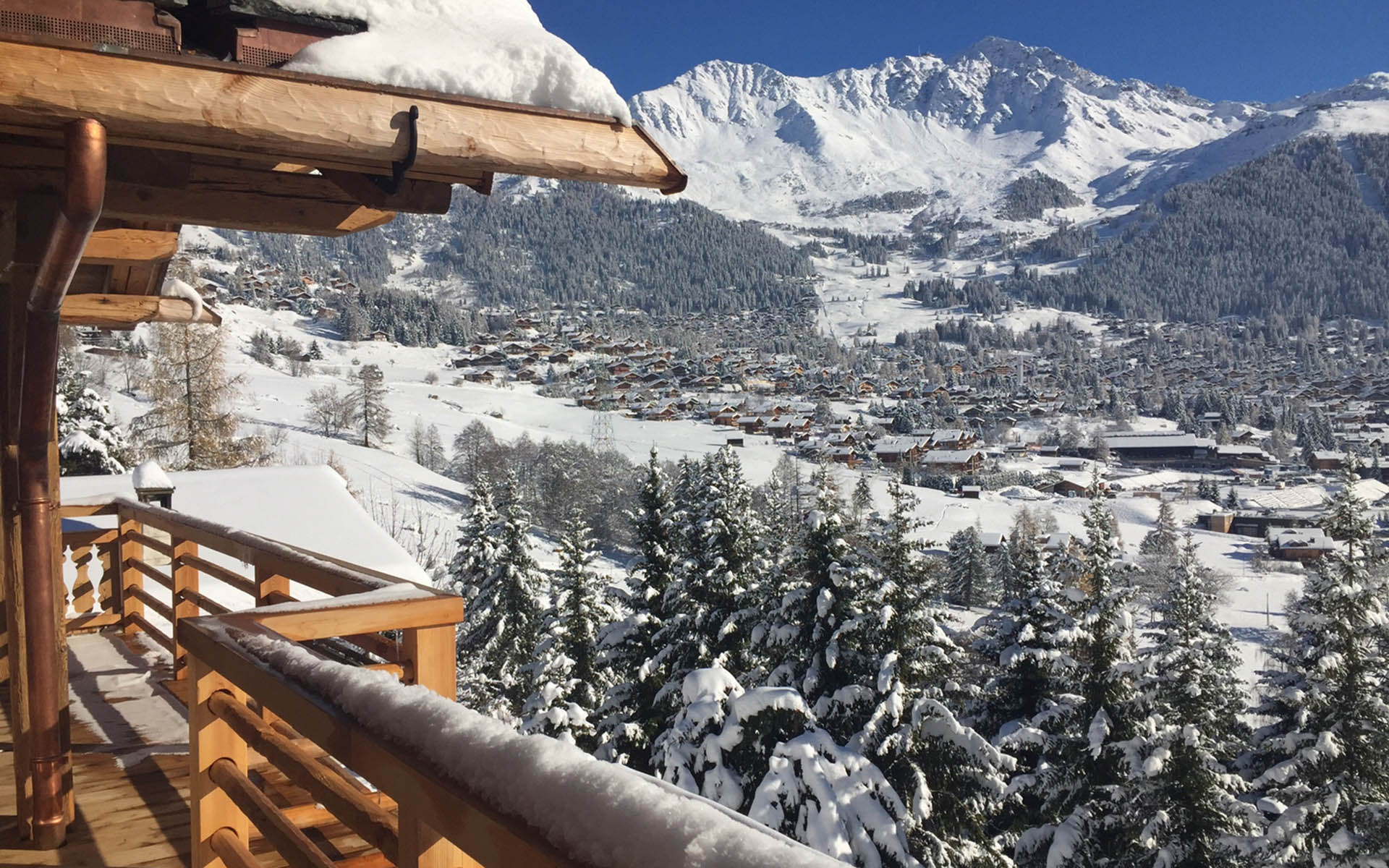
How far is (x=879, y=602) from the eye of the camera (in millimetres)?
12516


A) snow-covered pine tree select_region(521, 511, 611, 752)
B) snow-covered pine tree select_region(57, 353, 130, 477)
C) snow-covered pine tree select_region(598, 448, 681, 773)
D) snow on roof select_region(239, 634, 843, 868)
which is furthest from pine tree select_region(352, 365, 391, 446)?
snow on roof select_region(239, 634, 843, 868)

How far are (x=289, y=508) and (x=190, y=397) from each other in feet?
37.0

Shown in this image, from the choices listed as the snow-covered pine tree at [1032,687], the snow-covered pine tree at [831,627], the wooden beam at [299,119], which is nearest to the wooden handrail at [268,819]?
the wooden beam at [299,119]

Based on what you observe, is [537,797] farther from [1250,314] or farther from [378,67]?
[1250,314]

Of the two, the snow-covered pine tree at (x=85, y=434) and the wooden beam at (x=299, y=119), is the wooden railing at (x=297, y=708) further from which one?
the snow-covered pine tree at (x=85, y=434)

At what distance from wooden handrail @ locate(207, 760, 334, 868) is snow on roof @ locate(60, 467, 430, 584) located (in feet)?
27.5

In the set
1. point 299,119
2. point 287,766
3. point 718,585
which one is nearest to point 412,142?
point 299,119

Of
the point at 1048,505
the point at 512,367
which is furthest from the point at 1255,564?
the point at 512,367

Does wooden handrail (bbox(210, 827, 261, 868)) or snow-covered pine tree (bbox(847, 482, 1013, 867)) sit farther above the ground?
wooden handrail (bbox(210, 827, 261, 868))

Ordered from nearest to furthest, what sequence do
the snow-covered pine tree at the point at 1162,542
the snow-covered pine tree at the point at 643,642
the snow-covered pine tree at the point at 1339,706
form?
the snow-covered pine tree at the point at 1339,706, the snow-covered pine tree at the point at 643,642, the snow-covered pine tree at the point at 1162,542

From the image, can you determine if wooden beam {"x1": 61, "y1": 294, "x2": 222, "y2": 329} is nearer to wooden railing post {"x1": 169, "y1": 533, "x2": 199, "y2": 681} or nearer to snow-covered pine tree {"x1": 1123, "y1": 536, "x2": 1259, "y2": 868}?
wooden railing post {"x1": 169, "y1": 533, "x2": 199, "y2": 681}

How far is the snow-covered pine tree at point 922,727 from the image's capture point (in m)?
10.9

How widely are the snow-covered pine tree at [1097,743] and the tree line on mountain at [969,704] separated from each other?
0.11ft

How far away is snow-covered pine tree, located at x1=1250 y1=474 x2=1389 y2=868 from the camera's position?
11219 millimetres
